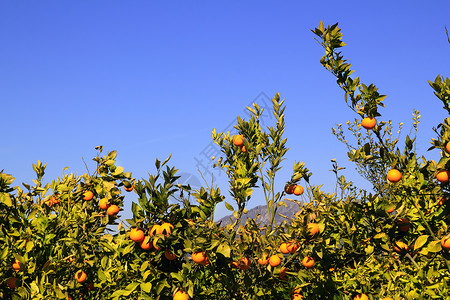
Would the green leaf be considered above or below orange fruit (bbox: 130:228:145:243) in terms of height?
below

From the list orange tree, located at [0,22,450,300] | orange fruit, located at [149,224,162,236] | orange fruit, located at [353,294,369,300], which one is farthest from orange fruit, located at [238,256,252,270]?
orange fruit, located at [353,294,369,300]

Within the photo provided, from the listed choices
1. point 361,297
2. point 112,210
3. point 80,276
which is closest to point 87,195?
point 112,210

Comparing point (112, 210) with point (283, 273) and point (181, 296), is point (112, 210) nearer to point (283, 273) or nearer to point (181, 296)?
point (181, 296)

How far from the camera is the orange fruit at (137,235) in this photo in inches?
151

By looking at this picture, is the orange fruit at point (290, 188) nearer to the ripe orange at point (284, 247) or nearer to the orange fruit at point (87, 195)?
the ripe orange at point (284, 247)

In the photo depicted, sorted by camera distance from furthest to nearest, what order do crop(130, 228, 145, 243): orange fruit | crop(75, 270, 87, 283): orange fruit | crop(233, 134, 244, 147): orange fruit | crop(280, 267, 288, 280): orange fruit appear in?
crop(233, 134, 244, 147): orange fruit
crop(75, 270, 87, 283): orange fruit
crop(280, 267, 288, 280): orange fruit
crop(130, 228, 145, 243): orange fruit

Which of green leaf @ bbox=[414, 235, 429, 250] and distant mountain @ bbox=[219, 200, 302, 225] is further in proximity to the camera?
distant mountain @ bbox=[219, 200, 302, 225]

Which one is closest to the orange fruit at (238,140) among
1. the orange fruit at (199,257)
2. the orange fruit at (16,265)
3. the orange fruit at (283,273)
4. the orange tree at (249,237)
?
the orange tree at (249,237)

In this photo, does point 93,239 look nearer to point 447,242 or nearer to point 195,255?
point 195,255

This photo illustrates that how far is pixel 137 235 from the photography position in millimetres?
3834

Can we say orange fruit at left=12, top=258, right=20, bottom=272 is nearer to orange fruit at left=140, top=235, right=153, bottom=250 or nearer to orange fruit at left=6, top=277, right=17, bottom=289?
orange fruit at left=6, top=277, right=17, bottom=289

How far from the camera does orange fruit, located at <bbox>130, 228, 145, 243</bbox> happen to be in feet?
12.6

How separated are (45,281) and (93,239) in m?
0.65

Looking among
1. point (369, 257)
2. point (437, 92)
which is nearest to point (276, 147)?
point (369, 257)
